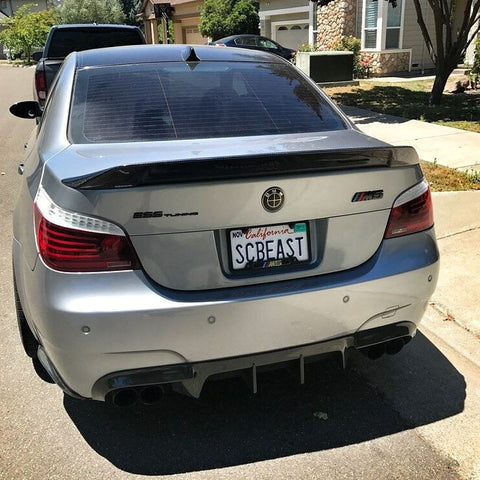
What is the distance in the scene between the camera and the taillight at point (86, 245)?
2.34 metres

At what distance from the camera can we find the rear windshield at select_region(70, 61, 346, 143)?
298 cm

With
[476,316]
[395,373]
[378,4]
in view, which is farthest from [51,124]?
[378,4]

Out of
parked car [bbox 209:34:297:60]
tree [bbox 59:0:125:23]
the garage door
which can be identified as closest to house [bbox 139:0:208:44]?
tree [bbox 59:0:125:23]

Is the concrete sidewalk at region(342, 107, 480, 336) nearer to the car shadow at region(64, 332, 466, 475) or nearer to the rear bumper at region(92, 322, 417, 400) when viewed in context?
the car shadow at region(64, 332, 466, 475)

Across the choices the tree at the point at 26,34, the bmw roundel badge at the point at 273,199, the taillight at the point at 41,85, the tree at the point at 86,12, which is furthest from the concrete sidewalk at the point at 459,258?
the tree at the point at 86,12

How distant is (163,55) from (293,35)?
87.9 ft

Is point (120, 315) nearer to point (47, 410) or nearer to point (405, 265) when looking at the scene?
point (47, 410)

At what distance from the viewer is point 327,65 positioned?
17984 mm

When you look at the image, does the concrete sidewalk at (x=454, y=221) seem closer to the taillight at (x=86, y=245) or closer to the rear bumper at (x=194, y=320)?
the rear bumper at (x=194, y=320)

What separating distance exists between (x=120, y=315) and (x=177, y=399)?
3.24 feet

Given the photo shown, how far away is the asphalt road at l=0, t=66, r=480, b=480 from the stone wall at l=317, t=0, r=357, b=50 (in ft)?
70.3

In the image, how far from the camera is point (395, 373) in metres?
3.41

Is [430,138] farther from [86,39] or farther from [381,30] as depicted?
[381,30]

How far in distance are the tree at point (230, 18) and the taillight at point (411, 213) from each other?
30.6 metres
